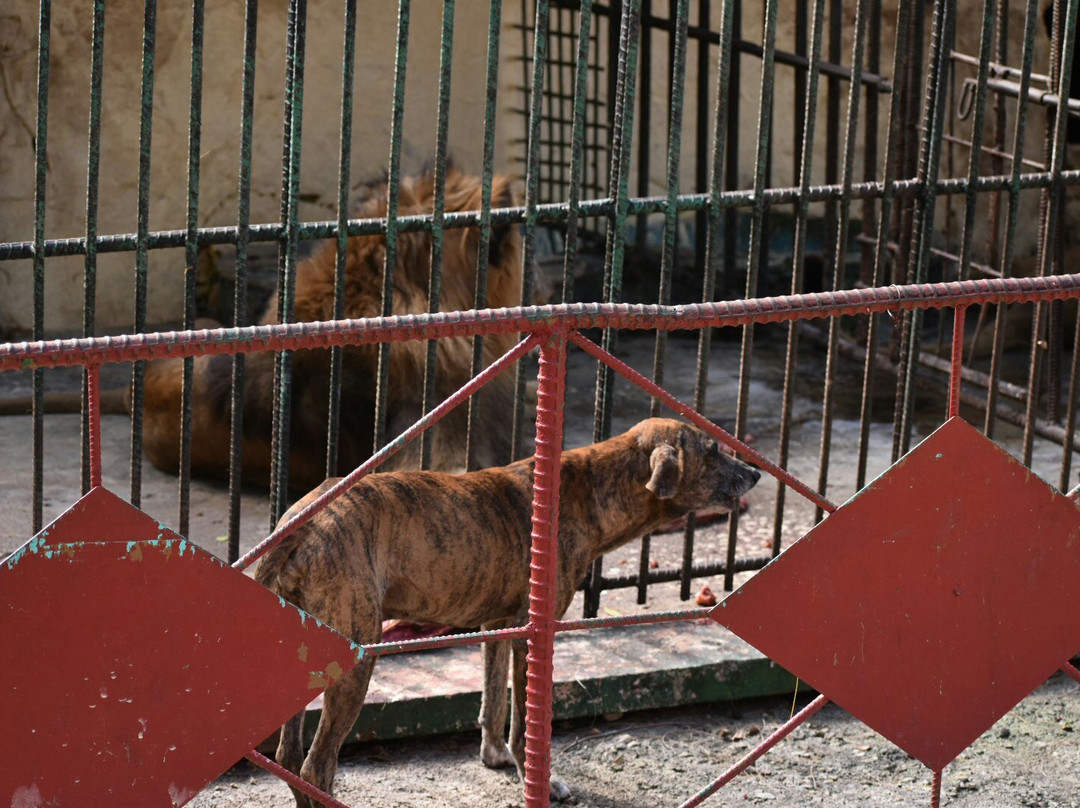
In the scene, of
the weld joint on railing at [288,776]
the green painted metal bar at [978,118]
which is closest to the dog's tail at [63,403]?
the green painted metal bar at [978,118]

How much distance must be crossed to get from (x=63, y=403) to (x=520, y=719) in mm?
3674

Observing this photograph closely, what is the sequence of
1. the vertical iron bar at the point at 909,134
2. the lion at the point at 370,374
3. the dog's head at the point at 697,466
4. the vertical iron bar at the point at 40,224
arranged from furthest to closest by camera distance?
the vertical iron bar at the point at 909,134 → the lion at the point at 370,374 → the dog's head at the point at 697,466 → the vertical iron bar at the point at 40,224

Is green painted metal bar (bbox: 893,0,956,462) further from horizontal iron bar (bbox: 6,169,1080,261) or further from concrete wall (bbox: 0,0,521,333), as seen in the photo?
concrete wall (bbox: 0,0,521,333)

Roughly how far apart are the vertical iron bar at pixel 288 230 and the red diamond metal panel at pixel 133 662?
1527mm

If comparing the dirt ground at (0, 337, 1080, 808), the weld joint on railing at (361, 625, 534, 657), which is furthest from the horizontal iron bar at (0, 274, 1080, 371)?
the dirt ground at (0, 337, 1080, 808)

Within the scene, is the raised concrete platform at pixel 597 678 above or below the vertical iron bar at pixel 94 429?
below

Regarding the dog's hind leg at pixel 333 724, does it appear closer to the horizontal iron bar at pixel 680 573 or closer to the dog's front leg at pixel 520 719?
the dog's front leg at pixel 520 719

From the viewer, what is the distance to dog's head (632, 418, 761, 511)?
3850 mm

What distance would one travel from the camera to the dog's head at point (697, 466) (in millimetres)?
3850

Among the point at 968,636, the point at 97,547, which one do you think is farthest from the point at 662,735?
the point at 97,547

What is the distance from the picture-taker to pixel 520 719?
3.95m

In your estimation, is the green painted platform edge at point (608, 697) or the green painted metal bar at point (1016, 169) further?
the green painted metal bar at point (1016, 169)

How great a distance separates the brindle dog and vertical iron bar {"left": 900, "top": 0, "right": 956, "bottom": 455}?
1.02m

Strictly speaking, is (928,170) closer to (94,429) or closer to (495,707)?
(495,707)
